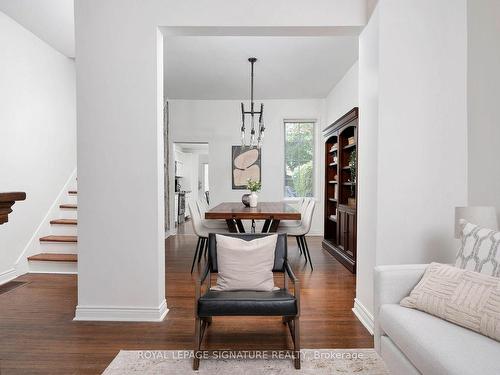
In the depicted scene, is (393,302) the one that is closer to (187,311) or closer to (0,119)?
(187,311)

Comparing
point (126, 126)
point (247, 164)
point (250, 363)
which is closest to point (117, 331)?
point (250, 363)

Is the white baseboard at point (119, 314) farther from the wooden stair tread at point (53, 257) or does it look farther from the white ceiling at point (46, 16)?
the white ceiling at point (46, 16)

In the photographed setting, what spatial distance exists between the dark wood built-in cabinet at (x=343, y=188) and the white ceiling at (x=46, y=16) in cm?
350

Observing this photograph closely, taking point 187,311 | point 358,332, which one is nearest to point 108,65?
point 187,311

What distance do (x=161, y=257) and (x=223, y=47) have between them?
2861 millimetres

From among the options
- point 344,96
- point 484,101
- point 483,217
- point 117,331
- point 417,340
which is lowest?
point 117,331

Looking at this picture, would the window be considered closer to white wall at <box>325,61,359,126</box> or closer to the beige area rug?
white wall at <box>325,61,359,126</box>

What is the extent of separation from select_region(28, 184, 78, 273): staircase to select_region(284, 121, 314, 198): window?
409cm

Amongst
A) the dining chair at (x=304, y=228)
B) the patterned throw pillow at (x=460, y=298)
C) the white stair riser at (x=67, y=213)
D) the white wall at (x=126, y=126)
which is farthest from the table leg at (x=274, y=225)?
the white stair riser at (x=67, y=213)

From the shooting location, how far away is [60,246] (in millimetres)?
4211

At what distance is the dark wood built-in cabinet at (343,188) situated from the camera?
14.1ft

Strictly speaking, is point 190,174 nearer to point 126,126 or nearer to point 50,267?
point 50,267

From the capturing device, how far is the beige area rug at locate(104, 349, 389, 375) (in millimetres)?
1972

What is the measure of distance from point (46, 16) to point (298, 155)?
4858 millimetres
